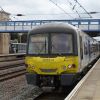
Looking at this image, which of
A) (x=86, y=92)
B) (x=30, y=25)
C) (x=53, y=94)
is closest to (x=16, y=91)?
(x=53, y=94)

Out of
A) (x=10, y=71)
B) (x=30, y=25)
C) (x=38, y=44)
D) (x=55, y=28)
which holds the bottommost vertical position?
(x=10, y=71)

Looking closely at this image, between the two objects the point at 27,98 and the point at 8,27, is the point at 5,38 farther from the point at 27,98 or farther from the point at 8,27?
the point at 27,98

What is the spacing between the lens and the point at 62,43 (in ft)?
48.6

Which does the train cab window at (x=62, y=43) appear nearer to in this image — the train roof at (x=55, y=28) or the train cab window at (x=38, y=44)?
the train roof at (x=55, y=28)

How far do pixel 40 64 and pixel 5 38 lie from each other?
64.4 metres

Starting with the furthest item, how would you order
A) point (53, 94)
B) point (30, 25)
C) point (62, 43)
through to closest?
point (30, 25), point (53, 94), point (62, 43)

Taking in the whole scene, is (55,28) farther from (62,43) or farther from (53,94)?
(53,94)

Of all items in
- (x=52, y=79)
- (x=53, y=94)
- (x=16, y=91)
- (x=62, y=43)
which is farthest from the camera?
(x=16, y=91)

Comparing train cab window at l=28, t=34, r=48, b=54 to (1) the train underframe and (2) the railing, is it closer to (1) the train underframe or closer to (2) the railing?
(1) the train underframe

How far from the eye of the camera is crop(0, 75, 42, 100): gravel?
14.1m

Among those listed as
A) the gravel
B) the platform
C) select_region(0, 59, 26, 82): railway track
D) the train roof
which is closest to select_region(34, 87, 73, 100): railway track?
the gravel

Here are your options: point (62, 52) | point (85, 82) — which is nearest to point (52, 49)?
point (62, 52)

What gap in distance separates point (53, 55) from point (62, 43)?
669 mm

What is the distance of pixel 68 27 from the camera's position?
49.0ft
